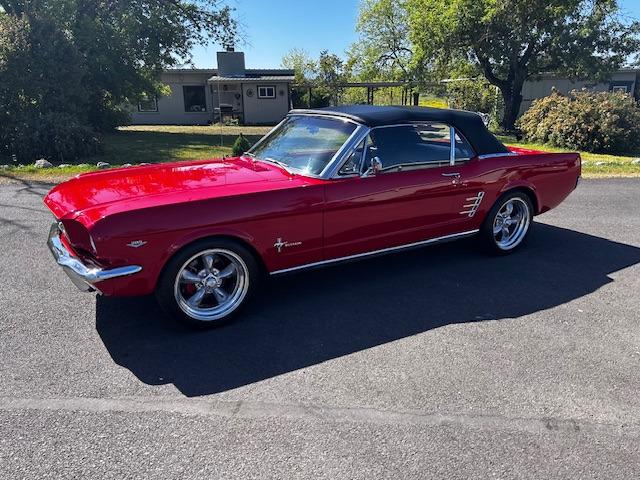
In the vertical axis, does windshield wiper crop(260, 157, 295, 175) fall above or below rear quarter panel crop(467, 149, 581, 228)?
above

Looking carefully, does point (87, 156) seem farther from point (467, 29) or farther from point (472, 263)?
point (467, 29)

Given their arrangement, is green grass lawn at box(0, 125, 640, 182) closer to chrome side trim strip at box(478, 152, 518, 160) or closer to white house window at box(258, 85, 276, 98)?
chrome side trim strip at box(478, 152, 518, 160)

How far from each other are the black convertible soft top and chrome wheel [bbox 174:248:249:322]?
69.4 inches

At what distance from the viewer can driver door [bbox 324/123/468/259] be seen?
4.21 m

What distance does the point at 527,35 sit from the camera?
21375 mm

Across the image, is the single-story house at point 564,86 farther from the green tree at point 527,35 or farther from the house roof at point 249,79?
the house roof at point 249,79

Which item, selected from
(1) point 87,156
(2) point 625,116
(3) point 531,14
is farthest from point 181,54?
(2) point 625,116

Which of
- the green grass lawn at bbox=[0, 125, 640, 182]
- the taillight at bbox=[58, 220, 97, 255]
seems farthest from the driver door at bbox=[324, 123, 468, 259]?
the green grass lawn at bbox=[0, 125, 640, 182]

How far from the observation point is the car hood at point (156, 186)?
11.5ft

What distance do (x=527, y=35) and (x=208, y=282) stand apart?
72.2ft

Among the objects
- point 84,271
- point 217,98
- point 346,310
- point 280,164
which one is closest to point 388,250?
point 346,310

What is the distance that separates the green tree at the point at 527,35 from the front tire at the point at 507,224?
1769 cm

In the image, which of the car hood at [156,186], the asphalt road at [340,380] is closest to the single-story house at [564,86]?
the asphalt road at [340,380]

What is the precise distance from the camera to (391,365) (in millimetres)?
3348
